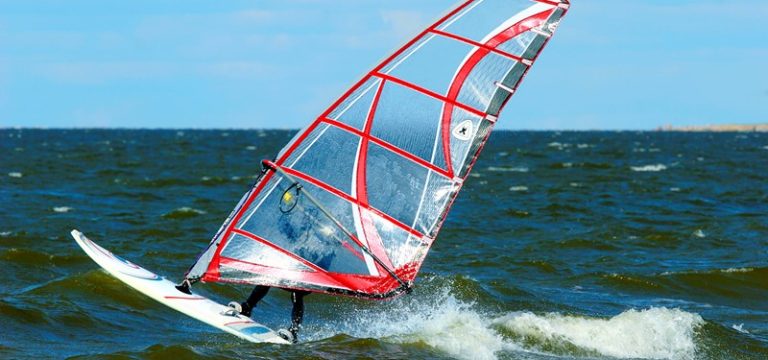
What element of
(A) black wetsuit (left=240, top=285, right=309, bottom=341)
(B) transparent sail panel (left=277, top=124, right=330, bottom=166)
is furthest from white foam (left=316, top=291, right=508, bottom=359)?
(B) transparent sail panel (left=277, top=124, right=330, bottom=166)

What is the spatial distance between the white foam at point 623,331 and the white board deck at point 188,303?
2939mm

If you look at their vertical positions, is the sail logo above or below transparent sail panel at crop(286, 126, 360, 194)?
above

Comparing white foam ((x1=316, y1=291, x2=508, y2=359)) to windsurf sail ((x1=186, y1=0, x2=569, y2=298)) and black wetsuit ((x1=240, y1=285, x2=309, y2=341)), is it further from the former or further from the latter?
black wetsuit ((x1=240, y1=285, x2=309, y2=341))

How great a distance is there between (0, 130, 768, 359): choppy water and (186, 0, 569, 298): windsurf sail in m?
0.79

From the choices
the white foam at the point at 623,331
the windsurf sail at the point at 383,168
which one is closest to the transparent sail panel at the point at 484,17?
the windsurf sail at the point at 383,168

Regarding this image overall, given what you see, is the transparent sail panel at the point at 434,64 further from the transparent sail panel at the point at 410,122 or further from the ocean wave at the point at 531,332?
the ocean wave at the point at 531,332

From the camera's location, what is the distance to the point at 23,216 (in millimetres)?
20750

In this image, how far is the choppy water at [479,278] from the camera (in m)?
10.6

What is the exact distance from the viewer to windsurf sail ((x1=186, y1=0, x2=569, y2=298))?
9305mm

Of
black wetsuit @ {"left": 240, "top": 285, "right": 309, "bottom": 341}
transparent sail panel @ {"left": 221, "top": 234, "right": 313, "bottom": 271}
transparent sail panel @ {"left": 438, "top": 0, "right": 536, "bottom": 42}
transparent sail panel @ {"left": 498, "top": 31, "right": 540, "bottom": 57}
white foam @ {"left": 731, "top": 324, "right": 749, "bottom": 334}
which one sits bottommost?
white foam @ {"left": 731, "top": 324, "right": 749, "bottom": 334}

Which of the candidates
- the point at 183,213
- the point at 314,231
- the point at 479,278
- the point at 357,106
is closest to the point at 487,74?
the point at 357,106

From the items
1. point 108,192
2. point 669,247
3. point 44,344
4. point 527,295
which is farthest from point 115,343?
point 108,192

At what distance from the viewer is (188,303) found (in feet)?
31.1

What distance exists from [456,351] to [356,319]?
7.77ft
